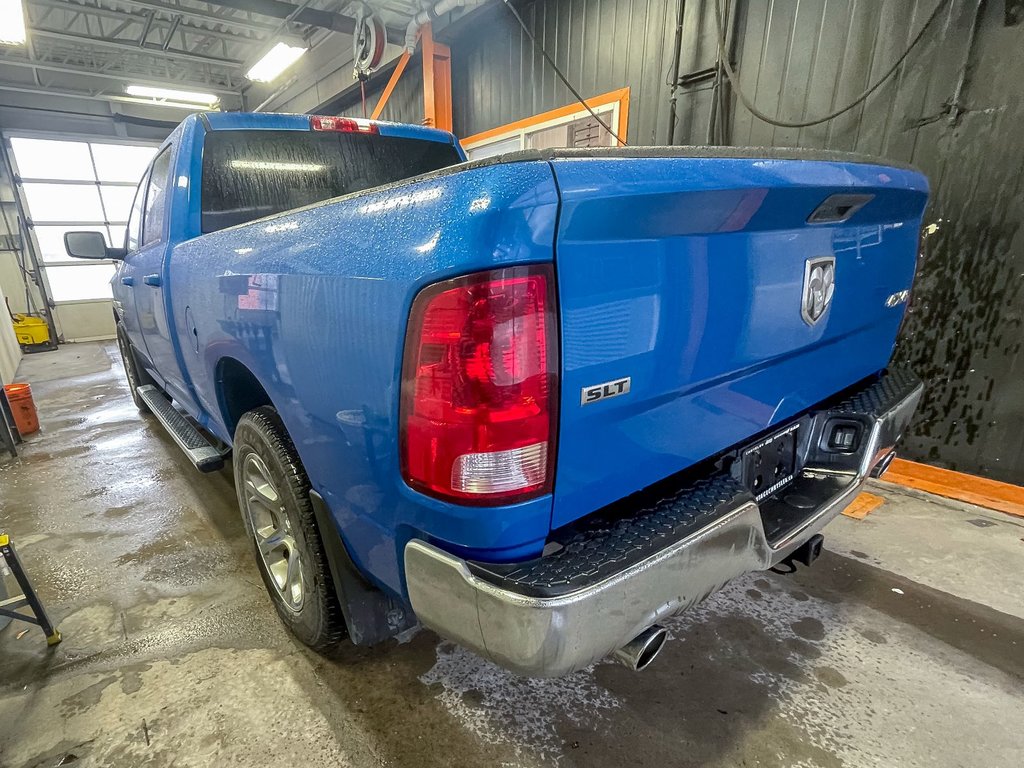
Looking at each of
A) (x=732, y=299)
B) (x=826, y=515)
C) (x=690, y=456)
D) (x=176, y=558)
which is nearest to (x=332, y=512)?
(x=690, y=456)

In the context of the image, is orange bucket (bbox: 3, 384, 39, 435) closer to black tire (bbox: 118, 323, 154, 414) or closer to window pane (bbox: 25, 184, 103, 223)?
black tire (bbox: 118, 323, 154, 414)

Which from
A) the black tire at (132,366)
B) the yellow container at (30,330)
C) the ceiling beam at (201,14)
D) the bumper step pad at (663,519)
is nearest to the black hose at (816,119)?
the bumper step pad at (663,519)

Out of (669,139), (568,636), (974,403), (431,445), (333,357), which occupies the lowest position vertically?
(974,403)

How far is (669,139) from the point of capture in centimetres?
410

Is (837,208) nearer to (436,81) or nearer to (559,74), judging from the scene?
(559,74)

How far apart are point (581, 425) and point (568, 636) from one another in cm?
37

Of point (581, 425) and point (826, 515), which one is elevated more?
point (581, 425)

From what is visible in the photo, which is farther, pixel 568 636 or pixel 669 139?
pixel 669 139

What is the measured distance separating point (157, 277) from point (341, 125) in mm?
1099

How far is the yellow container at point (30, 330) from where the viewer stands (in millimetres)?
9531

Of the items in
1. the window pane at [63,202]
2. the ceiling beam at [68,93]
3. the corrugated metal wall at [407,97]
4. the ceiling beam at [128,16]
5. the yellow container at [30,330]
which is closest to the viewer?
the corrugated metal wall at [407,97]

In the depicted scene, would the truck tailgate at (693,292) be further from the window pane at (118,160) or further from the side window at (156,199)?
the window pane at (118,160)

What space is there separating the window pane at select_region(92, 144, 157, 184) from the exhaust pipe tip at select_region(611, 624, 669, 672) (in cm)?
1438

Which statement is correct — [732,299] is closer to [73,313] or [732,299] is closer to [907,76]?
[907,76]
